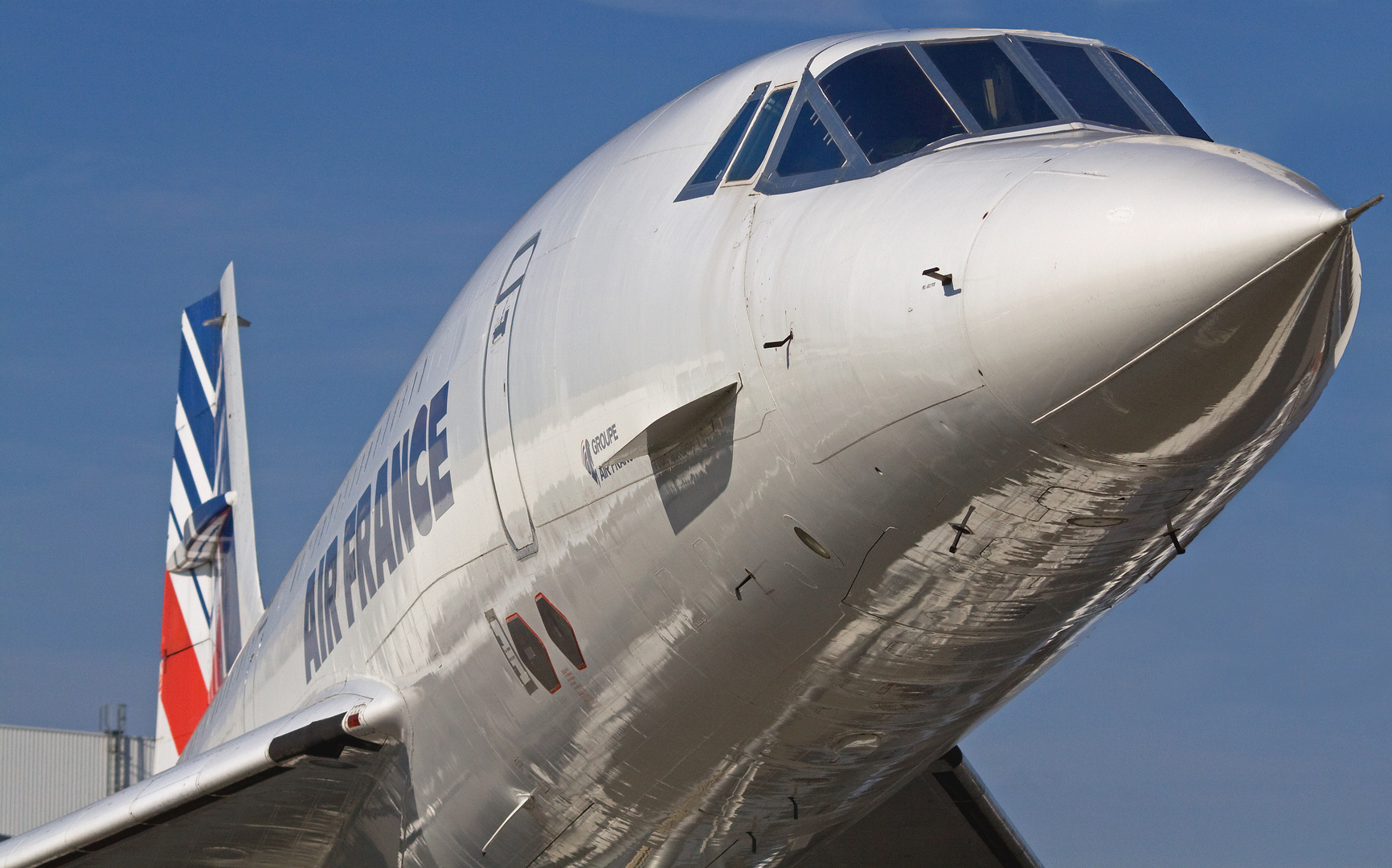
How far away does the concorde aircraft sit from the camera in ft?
13.1

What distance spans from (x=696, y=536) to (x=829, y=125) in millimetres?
1597

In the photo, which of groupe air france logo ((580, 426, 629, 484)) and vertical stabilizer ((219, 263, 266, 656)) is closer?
groupe air france logo ((580, 426, 629, 484))

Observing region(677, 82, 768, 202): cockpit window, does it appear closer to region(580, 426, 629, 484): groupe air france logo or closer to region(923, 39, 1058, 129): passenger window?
region(923, 39, 1058, 129): passenger window

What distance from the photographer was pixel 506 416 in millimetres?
6453

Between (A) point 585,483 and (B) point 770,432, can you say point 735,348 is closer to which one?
(B) point 770,432

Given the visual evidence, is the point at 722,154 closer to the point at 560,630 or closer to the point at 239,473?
the point at 560,630

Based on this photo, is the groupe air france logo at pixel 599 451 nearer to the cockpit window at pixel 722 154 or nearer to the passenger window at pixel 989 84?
the cockpit window at pixel 722 154

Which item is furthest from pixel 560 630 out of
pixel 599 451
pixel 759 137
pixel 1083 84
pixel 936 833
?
pixel 936 833

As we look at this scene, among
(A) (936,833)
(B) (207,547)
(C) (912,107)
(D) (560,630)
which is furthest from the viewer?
(B) (207,547)

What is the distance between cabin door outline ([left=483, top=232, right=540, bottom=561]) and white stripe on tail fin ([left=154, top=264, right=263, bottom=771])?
11.9 m

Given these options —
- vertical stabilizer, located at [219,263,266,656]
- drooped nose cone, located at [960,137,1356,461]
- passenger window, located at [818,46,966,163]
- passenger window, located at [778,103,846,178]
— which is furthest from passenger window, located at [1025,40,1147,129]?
vertical stabilizer, located at [219,263,266,656]

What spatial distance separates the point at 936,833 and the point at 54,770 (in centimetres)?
4418

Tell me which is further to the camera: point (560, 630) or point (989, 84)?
point (560, 630)

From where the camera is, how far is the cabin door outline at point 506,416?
6262mm
